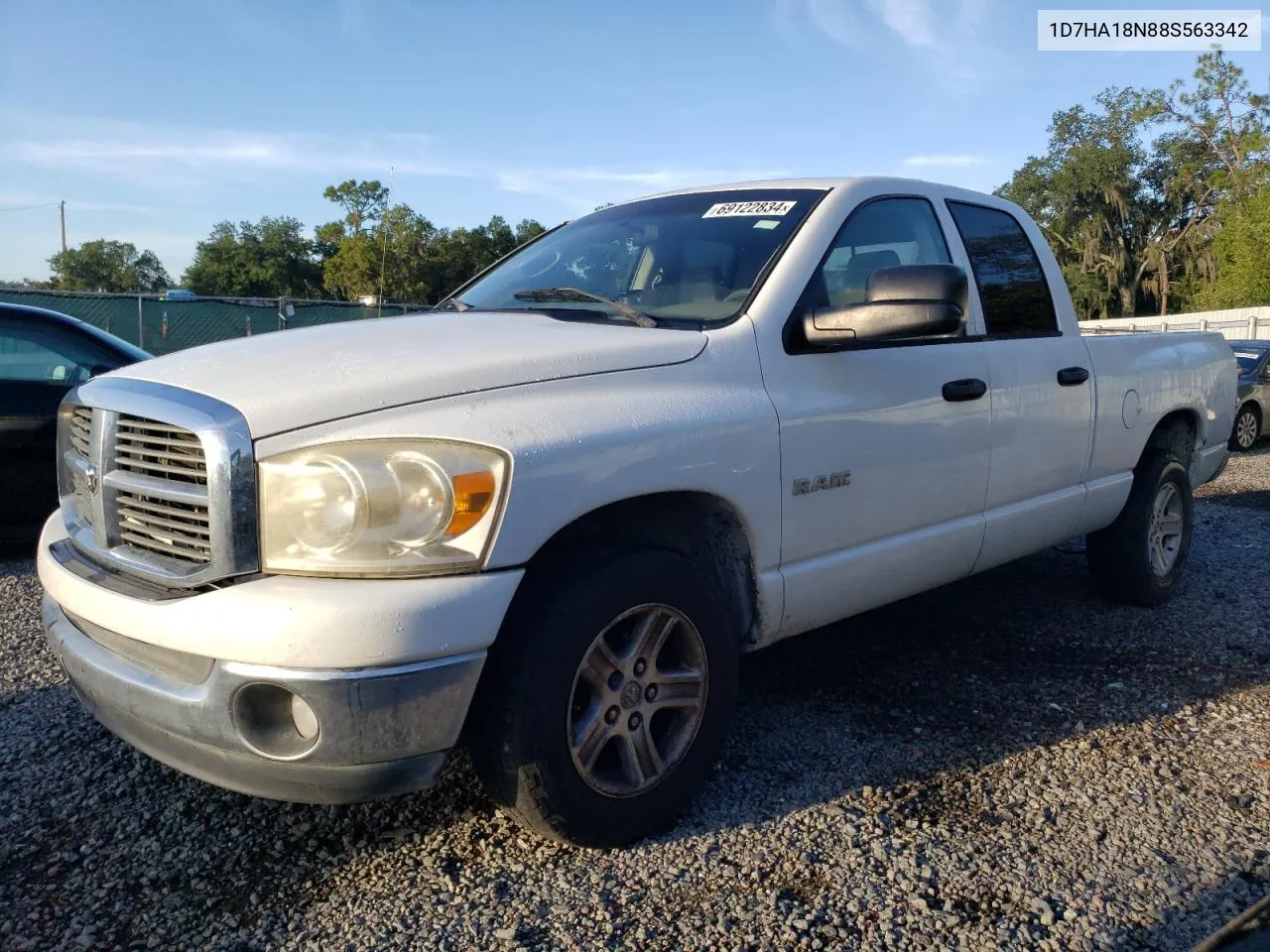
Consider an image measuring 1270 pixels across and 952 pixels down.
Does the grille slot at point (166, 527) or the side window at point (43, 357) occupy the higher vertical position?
the side window at point (43, 357)

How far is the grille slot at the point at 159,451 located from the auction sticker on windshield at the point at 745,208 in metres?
2.01

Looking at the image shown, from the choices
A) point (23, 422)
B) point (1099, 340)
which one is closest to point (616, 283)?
point (1099, 340)

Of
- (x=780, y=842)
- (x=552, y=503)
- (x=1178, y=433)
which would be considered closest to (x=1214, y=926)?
(x=780, y=842)

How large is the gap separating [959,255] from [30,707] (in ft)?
12.6

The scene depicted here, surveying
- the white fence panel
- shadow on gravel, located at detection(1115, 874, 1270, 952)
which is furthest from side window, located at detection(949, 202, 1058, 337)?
the white fence panel

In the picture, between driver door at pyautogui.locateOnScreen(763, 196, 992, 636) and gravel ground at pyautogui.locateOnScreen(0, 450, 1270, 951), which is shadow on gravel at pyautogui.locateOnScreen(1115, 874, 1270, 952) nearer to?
gravel ground at pyautogui.locateOnScreen(0, 450, 1270, 951)

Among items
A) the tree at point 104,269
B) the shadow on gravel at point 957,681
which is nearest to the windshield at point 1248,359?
the shadow on gravel at point 957,681

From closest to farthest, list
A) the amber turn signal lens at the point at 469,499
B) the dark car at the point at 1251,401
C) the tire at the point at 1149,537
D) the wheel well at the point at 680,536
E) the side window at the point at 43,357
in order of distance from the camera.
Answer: the amber turn signal lens at the point at 469,499 < the wheel well at the point at 680,536 < the tire at the point at 1149,537 < the side window at the point at 43,357 < the dark car at the point at 1251,401

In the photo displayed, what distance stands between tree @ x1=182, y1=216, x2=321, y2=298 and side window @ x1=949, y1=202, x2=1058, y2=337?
6188 centimetres

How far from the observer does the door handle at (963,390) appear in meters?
3.48

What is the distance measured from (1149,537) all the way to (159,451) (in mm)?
4448

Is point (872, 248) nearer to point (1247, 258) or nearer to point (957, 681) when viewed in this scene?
point (957, 681)

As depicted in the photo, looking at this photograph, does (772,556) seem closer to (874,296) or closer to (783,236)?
(874,296)

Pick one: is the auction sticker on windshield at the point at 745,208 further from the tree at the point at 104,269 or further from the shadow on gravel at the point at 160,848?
the tree at the point at 104,269
